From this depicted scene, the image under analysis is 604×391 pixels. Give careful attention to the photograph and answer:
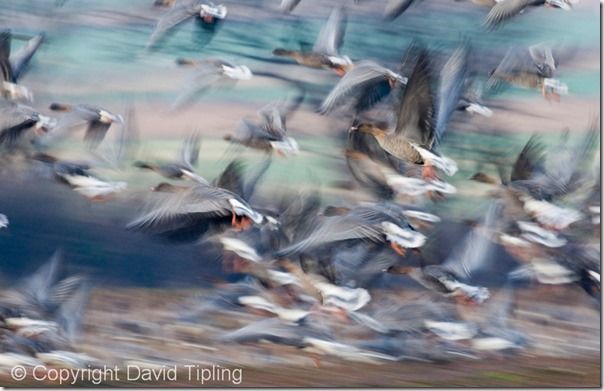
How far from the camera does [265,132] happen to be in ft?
6.94

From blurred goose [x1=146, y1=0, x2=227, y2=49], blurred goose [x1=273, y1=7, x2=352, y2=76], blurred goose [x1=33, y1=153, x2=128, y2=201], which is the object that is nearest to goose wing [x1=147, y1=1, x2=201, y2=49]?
blurred goose [x1=146, y1=0, x2=227, y2=49]

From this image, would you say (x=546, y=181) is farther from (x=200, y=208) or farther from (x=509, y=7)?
(x=200, y=208)

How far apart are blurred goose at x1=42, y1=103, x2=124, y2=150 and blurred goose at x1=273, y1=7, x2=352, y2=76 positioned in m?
0.42

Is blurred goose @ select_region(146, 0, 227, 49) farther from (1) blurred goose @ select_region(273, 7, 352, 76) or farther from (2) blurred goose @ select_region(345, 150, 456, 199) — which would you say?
(2) blurred goose @ select_region(345, 150, 456, 199)

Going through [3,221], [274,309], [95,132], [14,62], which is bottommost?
[274,309]

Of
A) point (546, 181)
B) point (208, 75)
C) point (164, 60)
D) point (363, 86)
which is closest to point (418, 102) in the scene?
point (363, 86)

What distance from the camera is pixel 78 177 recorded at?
2094 mm

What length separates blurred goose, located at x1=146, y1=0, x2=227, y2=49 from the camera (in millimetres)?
2104

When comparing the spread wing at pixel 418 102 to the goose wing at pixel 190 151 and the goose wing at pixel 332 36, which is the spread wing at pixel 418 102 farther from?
the goose wing at pixel 190 151

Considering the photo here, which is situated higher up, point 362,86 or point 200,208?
point 362,86

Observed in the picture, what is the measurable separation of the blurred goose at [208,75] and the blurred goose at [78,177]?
248 mm

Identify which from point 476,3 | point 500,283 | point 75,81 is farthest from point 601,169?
point 75,81

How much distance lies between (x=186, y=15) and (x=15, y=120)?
0.46 m

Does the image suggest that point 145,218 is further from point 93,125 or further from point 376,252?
point 376,252
